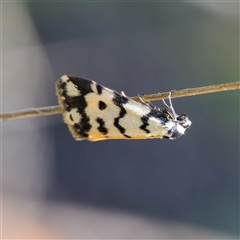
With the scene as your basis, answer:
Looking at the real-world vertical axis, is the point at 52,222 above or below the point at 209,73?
below

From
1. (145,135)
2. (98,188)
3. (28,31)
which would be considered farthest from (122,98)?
(28,31)

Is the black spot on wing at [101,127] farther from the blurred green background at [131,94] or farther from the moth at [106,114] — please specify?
the blurred green background at [131,94]

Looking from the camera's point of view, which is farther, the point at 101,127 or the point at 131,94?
the point at 131,94

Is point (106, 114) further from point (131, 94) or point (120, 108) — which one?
point (131, 94)

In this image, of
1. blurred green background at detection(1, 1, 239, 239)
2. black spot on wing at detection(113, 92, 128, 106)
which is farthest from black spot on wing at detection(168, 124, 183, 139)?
blurred green background at detection(1, 1, 239, 239)

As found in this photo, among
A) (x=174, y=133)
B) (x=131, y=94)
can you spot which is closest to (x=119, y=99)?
(x=174, y=133)

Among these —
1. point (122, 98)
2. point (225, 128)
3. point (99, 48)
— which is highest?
point (99, 48)

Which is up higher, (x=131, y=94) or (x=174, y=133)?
(x=131, y=94)

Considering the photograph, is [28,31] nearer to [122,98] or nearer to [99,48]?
[99,48]
